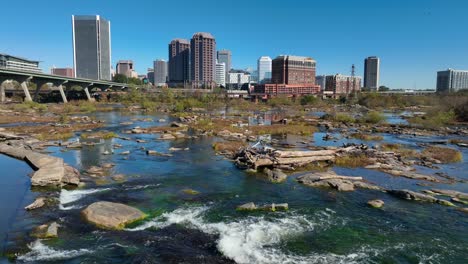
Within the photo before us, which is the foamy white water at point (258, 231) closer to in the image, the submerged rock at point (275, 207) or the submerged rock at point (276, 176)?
the submerged rock at point (275, 207)

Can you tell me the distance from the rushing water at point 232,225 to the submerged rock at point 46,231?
36 centimetres

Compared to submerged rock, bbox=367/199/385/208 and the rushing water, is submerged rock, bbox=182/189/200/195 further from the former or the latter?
submerged rock, bbox=367/199/385/208

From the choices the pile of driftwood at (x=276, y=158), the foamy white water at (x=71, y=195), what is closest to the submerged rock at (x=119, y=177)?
the foamy white water at (x=71, y=195)

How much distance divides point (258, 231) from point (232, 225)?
1.42 meters

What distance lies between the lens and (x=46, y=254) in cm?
1343

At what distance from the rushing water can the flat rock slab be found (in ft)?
1.66

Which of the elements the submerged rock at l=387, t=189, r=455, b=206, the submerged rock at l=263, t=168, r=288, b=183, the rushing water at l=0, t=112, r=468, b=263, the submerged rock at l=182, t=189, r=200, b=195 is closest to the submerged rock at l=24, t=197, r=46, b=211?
the rushing water at l=0, t=112, r=468, b=263

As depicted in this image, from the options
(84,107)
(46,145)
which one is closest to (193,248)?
(46,145)

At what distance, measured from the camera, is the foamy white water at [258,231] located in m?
13.5

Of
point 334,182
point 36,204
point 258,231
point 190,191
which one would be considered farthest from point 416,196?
point 36,204

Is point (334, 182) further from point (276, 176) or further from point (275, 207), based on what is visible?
point (275, 207)

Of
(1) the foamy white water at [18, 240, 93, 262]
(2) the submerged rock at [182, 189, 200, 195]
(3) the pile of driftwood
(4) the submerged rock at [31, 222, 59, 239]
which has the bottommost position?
(1) the foamy white water at [18, 240, 93, 262]

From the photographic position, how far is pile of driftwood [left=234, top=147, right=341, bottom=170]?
1105 inches

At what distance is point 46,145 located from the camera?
37.8m
